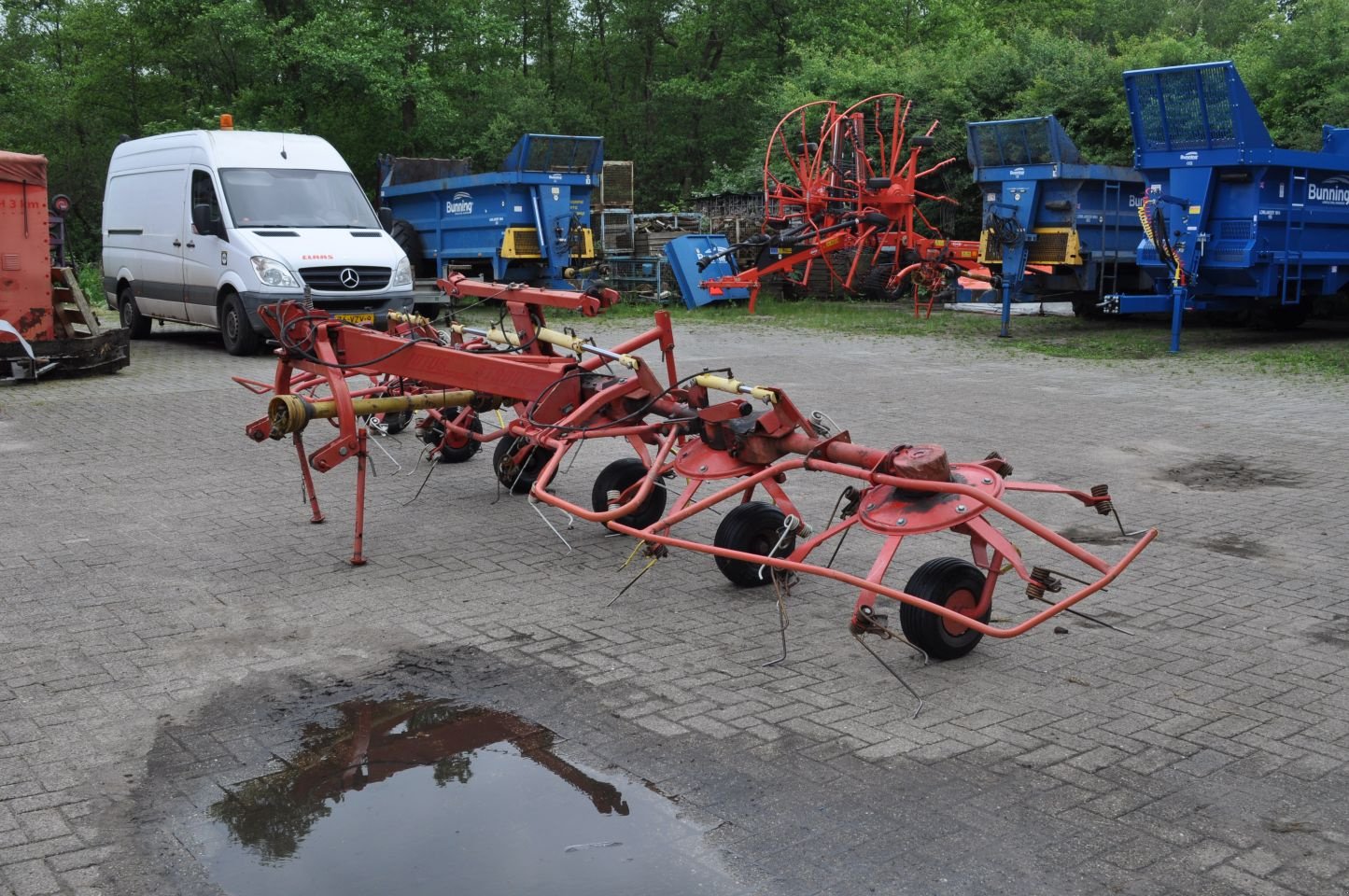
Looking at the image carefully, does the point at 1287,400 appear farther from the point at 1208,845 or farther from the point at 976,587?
the point at 1208,845

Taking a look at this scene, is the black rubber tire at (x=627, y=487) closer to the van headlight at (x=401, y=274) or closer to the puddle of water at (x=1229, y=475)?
the puddle of water at (x=1229, y=475)

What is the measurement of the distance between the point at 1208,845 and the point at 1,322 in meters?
13.0

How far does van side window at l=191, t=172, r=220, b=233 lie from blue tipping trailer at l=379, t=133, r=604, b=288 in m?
6.12

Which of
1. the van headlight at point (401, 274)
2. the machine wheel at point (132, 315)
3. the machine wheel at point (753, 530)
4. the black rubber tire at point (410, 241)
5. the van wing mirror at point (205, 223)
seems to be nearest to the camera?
the machine wheel at point (753, 530)

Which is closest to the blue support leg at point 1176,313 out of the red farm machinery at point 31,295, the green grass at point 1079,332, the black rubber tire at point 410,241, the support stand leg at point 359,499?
the green grass at point 1079,332

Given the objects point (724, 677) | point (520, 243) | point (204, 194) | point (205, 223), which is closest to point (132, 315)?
point (204, 194)

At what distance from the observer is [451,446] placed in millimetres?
9195

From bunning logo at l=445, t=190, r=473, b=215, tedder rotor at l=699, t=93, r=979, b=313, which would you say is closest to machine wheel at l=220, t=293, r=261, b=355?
tedder rotor at l=699, t=93, r=979, b=313

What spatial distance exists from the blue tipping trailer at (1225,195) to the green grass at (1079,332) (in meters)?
0.72

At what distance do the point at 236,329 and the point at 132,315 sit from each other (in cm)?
326

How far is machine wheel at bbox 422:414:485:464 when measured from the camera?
353 inches

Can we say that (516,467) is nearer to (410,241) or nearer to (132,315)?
(132,315)

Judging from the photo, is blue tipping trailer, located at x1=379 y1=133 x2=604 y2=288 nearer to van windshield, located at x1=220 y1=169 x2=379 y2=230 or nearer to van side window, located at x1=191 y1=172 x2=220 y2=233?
van windshield, located at x1=220 y1=169 x2=379 y2=230

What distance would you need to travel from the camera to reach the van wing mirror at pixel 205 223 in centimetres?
1520
